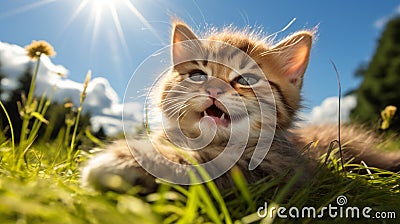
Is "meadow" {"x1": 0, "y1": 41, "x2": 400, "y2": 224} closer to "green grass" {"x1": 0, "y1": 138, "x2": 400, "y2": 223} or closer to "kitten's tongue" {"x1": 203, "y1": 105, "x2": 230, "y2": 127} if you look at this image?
"green grass" {"x1": 0, "y1": 138, "x2": 400, "y2": 223}

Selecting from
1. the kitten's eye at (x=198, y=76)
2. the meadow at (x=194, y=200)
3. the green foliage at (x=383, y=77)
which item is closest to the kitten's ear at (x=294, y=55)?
the kitten's eye at (x=198, y=76)

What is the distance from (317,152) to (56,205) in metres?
1.31

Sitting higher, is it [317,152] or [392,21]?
[392,21]

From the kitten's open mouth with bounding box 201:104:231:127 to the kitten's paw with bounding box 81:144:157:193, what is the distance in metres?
0.46

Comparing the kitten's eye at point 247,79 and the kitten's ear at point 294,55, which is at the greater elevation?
the kitten's ear at point 294,55

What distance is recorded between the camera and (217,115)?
4.70 feet

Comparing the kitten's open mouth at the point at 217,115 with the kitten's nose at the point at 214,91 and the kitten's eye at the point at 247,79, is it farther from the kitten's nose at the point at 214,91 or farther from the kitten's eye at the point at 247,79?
the kitten's eye at the point at 247,79

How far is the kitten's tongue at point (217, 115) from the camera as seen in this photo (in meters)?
1.41

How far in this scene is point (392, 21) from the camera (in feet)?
34.2

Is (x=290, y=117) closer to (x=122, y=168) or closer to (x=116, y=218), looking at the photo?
(x=122, y=168)

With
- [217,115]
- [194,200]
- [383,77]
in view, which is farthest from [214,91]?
[383,77]

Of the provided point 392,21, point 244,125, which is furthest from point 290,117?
point 392,21

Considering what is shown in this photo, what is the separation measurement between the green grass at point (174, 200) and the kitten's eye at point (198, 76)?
20.4 inches

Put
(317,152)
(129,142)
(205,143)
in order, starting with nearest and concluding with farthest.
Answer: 1. (129,142)
2. (205,143)
3. (317,152)
